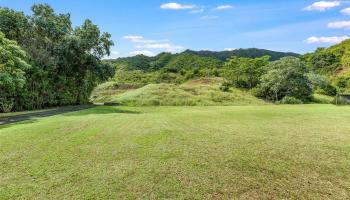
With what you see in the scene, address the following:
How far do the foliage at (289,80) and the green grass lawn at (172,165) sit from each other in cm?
2913

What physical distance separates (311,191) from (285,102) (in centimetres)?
3363

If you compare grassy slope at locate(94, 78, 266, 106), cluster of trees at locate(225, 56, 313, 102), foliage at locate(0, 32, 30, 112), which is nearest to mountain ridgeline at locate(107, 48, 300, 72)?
cluster of trees at locate(225, 56, 313, 102)

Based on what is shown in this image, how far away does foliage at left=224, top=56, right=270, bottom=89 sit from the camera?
150 ft

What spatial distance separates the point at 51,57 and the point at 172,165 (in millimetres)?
24111

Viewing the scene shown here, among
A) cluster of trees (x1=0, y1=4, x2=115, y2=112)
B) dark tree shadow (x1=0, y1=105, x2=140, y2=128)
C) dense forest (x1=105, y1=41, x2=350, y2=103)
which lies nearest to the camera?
dark tree shadow (x1=0, y1=105, x2=140, y2=128)

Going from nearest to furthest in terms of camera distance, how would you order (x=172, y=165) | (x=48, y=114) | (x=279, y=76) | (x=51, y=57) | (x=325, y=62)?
(x=172, y=165) → (x=48, y=114) → (x=51, y=57) → (x=279, y=76) → (x=325, y=62)

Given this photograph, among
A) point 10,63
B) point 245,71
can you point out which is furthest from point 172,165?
point 245,71

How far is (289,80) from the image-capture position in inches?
1502

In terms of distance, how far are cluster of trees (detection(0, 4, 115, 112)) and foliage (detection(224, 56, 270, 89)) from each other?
77.7ft

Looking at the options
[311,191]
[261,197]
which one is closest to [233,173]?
[261,197]

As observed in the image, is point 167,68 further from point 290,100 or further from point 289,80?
point 290,100

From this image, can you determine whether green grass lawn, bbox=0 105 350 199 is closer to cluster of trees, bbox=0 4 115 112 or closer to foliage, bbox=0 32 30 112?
foliage, bbox=0 32 30 112

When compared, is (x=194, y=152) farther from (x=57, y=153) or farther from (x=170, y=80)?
(x=170, y=80)

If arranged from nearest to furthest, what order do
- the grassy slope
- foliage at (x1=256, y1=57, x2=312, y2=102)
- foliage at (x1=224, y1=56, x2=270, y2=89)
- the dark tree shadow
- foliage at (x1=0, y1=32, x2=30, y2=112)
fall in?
1. the dark tree shadow
2. foliage at (x1=0, y1=32, x2=30, y2=112)
3. the grassy slope
4. foliage at (x1=256, y1=57, x2=312, y2=102)
5. foliage at (x1=224, y1=56, x2=270, y2=89)
